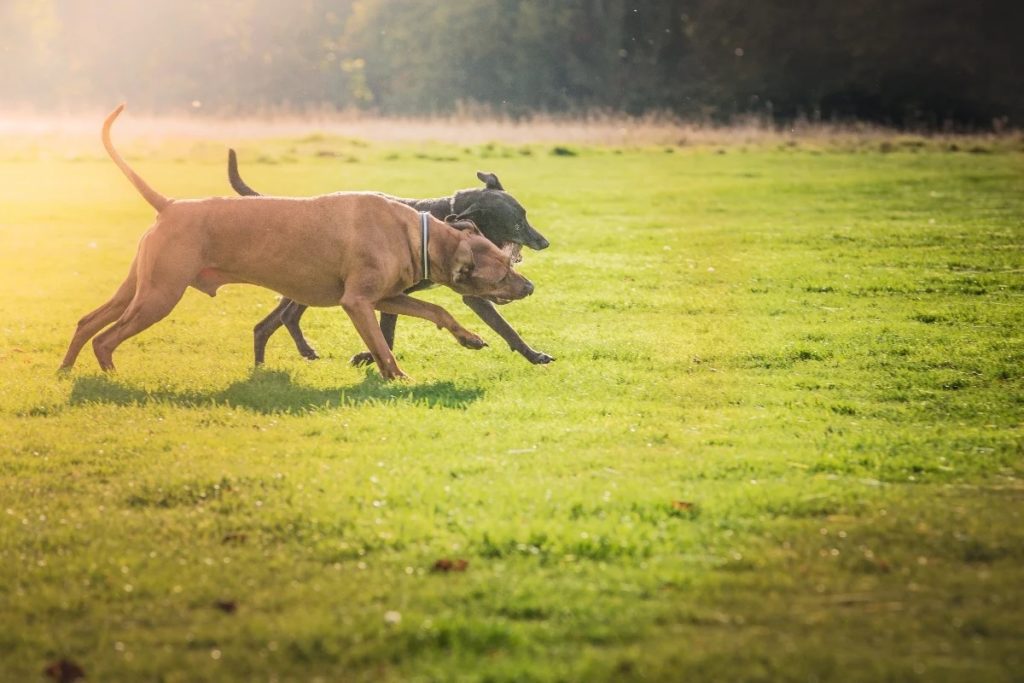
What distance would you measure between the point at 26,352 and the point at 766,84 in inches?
2266

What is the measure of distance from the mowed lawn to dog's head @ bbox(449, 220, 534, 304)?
685 mm

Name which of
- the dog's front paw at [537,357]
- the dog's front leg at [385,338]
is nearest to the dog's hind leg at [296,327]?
the dog's front leg at [385,338]

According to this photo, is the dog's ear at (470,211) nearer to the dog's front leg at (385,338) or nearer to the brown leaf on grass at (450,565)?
the dog's front leg at (385,338)

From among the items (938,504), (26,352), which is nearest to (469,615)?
(938,504)

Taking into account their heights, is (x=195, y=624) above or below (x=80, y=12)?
below

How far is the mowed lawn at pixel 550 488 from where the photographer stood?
16.2 feet

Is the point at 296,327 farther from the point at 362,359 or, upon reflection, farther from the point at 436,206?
the point at 436,206

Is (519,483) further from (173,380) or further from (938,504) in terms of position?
(173,380)

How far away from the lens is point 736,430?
8367 millimetres

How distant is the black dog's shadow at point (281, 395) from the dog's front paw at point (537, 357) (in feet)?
3.35

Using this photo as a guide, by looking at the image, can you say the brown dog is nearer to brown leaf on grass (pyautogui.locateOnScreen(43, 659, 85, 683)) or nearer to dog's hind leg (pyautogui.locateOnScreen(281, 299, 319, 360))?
dog's hind leg (pyautogui.locateOnScreen(281, 299, 319, 360))

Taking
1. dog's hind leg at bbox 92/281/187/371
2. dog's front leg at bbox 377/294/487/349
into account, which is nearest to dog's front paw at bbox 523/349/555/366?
dog's front leg at bbox 377/294/487/349

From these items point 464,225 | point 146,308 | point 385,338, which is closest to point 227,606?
point 146,308

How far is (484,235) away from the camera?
36.3 ft
